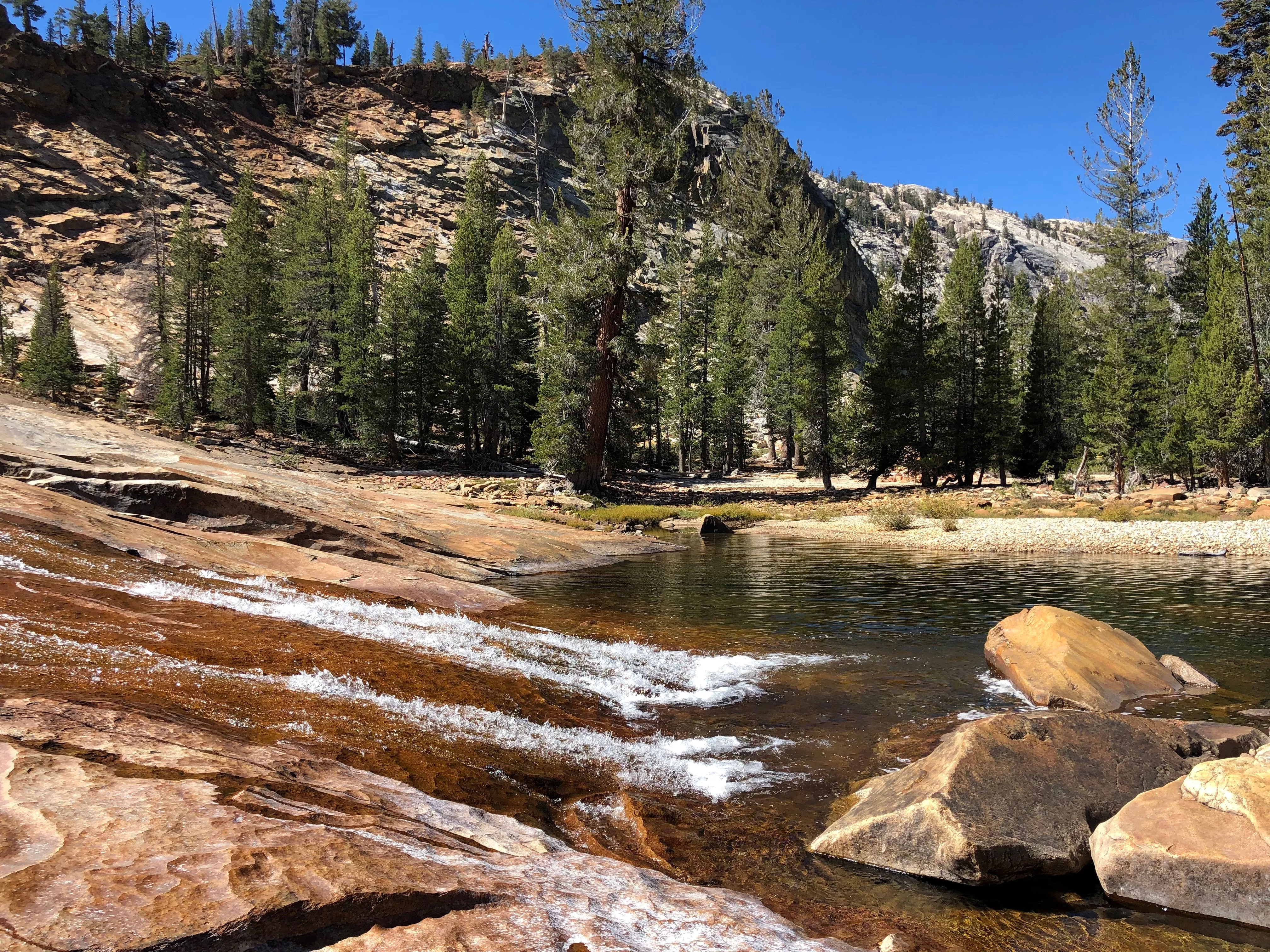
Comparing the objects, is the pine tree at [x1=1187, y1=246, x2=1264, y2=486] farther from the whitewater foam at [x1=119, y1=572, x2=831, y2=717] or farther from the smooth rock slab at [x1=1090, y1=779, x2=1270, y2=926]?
the smooth rock slab at [x1=1090, y1=779, x2=1270, y2=926]

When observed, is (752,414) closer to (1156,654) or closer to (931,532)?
(931,532)

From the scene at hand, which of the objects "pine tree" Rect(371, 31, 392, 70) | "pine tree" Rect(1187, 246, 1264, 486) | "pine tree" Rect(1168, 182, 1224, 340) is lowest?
"pine tree" Rect(1187, 246, 1264, 486)

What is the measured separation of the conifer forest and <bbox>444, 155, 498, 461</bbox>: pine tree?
18 centimetres

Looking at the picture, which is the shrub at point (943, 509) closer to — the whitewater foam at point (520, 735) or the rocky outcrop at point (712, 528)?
the rocky outcrop at point (712, 528)

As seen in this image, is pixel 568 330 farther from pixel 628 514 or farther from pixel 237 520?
pixel 237 520

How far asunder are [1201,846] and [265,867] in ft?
18.1

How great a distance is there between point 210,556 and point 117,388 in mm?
34193

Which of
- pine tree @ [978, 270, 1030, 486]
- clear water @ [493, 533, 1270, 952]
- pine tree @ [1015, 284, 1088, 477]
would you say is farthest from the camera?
pine tree @ [1015, 284, 1088, 477]

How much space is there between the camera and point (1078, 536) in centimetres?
2433

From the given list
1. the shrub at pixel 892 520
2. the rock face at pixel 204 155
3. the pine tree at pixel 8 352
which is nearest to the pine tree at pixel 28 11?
the rock face at pixel 204 155

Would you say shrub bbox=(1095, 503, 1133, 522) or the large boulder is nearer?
the large boulder

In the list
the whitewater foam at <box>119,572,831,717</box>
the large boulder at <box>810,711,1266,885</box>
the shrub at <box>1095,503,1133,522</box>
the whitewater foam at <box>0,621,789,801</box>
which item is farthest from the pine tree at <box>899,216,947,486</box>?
the whitewater foam at <box>0,621,789,801</box>

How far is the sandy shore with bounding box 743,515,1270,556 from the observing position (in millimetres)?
22484

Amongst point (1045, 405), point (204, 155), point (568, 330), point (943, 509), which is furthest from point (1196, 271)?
point (204, 155)
